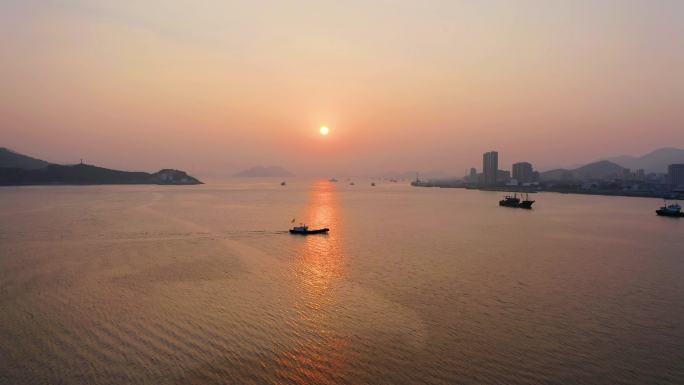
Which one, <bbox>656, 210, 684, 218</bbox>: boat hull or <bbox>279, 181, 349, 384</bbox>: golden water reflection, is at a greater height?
<bbox>656, 210, 684, 218</bbox>: boat hull

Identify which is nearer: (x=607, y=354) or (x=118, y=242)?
(x=607, y=354)

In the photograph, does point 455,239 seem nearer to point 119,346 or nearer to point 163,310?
point 163,310

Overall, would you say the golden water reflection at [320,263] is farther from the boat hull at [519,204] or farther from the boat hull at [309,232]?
the boat hull at [519,204]

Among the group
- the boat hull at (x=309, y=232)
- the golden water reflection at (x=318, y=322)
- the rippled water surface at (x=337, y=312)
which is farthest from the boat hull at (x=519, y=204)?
the golden water reflection at (x=318, y=322)

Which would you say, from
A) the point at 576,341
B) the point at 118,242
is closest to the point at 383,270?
the point at 576,341

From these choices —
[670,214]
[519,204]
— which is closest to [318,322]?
[670,214]

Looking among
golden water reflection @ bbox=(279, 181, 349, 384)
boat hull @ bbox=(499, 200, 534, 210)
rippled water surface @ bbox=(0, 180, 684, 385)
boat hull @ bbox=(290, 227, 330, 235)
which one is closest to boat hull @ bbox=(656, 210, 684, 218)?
boat hull @ bbox=(499, 200, 534, 210)

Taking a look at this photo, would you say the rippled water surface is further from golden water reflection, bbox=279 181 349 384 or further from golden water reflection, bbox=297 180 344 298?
golden water reflection, bbox=297 180 344 298

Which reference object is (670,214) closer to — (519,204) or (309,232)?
(519,204)
